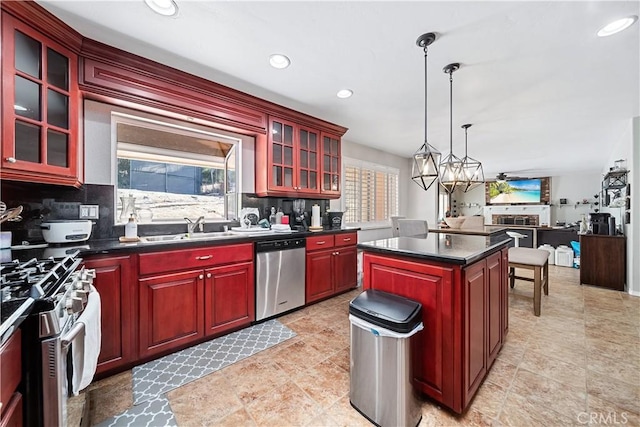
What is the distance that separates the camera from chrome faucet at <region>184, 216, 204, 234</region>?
2.57 meters

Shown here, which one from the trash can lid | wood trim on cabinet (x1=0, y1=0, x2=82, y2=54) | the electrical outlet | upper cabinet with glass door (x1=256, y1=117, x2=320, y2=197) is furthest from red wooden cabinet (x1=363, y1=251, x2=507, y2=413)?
wood trim on cabinet (x1=0, y1=0, x2=82, y2=54)

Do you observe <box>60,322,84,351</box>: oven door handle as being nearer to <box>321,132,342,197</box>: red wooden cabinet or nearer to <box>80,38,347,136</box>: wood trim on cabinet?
<box>80,38,347,136</box>: wood trim on cabinet

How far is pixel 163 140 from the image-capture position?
261 centimetres

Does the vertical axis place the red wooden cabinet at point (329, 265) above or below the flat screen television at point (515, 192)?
below

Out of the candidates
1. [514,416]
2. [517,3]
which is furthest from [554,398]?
[517,3]

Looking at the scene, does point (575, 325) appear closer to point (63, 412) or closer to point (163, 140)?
point (63, 412)

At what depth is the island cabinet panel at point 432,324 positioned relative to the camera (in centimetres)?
139

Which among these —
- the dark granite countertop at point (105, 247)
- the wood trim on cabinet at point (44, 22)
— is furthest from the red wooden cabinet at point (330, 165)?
the wood trim on cabinet at point (44, 22)

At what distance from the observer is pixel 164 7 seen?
5.04 ft

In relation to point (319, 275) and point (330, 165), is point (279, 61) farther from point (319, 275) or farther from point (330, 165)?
point (319, 275)

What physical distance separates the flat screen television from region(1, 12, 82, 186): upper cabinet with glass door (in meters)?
10.6

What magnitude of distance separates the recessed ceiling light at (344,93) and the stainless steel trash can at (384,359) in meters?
2.17

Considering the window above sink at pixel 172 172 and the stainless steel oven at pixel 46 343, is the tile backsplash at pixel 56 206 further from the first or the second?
the stainless steel oven at pixel 46 343

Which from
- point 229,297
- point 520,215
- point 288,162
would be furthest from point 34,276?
point 520,215
